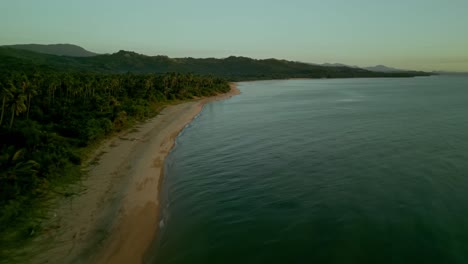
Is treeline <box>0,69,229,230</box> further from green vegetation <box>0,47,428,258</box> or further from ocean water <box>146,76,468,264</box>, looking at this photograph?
ocean water <box>146,76,468,264</box>

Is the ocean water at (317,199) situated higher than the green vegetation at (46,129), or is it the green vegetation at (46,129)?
the green vegetation at (46,129)

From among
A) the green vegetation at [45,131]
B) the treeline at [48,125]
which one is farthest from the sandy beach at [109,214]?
the treeline at [48,125]

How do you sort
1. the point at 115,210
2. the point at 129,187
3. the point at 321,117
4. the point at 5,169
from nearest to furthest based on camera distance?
1. the point at 115,210
2. the point at 5,169
3. the point at 129,187
4. the point at 321,117

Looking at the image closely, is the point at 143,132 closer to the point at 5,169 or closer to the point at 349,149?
the point at 5,169

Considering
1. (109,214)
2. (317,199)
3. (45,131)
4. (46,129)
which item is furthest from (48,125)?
(317,199)

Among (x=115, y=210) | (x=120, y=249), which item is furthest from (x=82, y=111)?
(x=120, y=249)

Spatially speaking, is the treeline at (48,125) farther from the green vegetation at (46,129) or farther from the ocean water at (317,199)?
the ocean water at (317,199)
